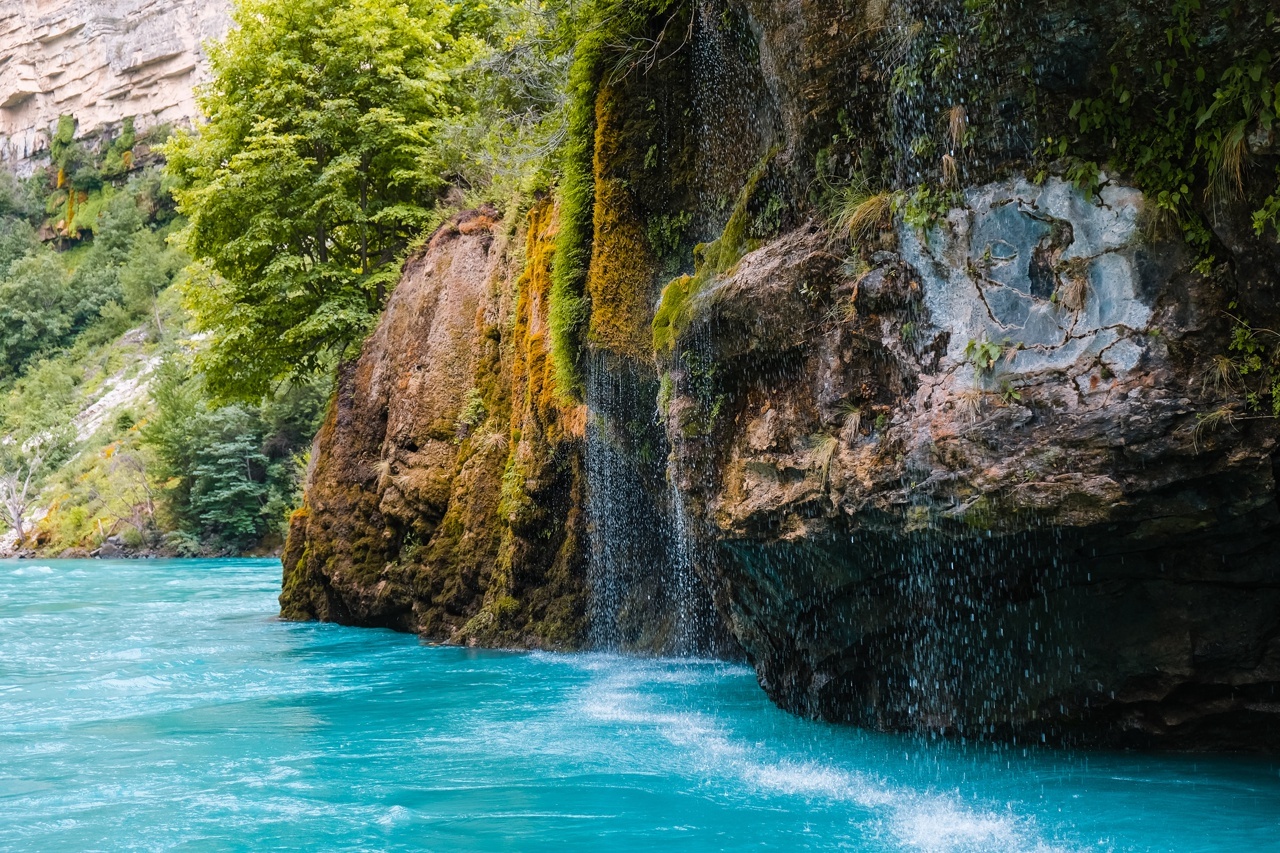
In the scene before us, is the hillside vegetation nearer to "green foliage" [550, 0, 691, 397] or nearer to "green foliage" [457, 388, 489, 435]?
"green foliage" [457, 388, 489, 435]

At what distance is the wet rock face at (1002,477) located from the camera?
20.5 feet

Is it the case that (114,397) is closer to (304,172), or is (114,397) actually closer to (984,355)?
(304,172)

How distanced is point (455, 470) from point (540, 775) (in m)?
8.80

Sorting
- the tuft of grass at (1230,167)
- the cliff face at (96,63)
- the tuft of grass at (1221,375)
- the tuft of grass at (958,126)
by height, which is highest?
the cliff face at (96,63)

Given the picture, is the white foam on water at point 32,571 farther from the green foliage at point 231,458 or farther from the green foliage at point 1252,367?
the green foliage at point 1252,367

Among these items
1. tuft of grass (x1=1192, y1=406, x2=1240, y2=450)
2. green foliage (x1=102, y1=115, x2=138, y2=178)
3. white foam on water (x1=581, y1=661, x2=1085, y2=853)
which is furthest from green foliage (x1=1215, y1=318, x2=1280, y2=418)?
green foliage (x1=102, y1=115, x2=138, y2=178)

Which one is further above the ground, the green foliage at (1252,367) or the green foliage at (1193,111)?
the green foliage at (1193,111)

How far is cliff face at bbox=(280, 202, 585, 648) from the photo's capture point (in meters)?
13.6

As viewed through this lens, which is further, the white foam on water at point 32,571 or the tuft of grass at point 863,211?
the white foam on water at point 32,571

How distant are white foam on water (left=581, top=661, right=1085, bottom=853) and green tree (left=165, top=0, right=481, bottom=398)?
13.0 m

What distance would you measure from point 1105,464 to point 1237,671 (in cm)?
192

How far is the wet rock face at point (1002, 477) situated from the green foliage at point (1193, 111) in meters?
0.25

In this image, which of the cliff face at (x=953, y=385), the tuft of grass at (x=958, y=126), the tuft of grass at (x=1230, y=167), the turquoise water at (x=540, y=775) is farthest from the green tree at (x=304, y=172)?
the tuft of grass at (x=1230, y=167)

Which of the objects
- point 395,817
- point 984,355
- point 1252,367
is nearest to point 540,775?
point 395,817
